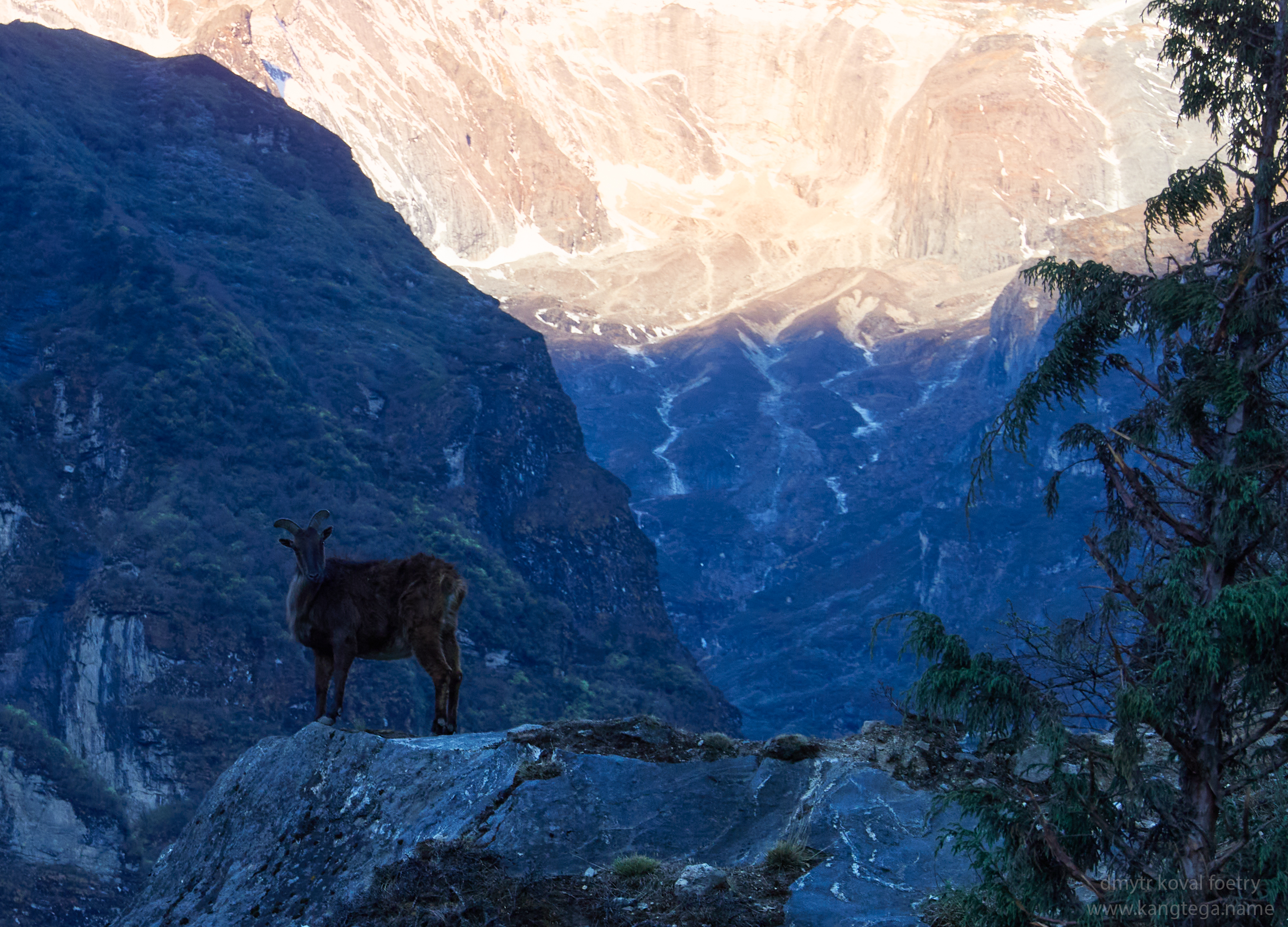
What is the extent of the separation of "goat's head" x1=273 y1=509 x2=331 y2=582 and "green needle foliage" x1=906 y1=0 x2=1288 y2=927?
8.18 m

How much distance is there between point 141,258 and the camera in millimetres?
105188

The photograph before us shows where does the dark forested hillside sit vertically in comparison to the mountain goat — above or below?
above

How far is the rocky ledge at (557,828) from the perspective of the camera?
1038cm

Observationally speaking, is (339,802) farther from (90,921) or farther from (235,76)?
(235,76)

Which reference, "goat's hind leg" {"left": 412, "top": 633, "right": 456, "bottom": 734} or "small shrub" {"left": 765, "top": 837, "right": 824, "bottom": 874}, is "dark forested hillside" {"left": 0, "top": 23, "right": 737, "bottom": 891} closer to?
"goat's hind leg" {"left": 412, "top": 633, "right": 456, "bottom": 734}

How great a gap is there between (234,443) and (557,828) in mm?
92383

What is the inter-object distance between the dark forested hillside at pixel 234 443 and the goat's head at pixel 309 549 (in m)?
64.4

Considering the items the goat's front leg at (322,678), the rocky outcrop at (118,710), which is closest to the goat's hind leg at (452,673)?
the goat's front leg at (322,678)

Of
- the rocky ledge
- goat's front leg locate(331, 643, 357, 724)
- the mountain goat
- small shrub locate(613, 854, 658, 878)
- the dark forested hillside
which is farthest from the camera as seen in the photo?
the dark forested hillside

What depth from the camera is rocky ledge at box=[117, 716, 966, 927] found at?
10.4m

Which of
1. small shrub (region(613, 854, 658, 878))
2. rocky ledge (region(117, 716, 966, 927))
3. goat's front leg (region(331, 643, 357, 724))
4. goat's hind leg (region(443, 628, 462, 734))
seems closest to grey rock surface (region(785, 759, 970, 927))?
rocky ledge (region(117, 716, 966, 927))

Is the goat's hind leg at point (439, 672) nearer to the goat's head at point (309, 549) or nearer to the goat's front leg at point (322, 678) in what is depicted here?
the goat's front leg at point (322, 678)

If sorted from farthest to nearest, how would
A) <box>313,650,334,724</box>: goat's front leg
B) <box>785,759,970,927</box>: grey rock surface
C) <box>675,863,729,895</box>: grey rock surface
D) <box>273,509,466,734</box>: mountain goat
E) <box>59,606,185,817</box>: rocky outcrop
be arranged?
<box>59,606,185,817</box>: rocky outcrop → <box>273,509,466,734</box>: mountain goat → <box>313,650,334,724</box>: goat's front leg → <box>675,863,729,895</box>: grey rock surface → <box>785,759,970,927</box>: grey rock surface

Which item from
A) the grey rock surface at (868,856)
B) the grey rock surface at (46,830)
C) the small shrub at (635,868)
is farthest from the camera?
the grey rock surface at (46,830)
